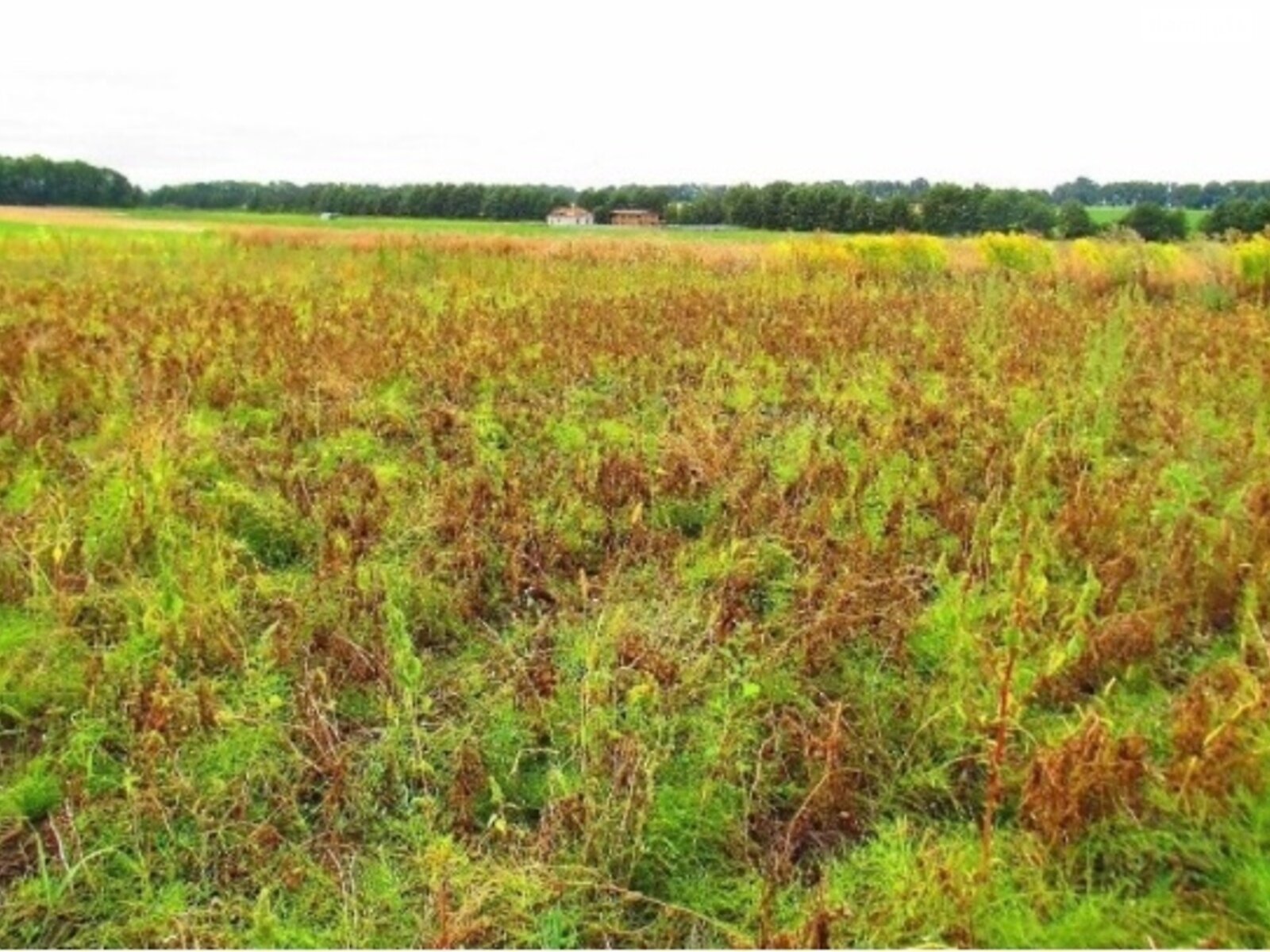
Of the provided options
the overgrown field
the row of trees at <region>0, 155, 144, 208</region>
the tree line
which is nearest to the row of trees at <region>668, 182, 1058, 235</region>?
the tree line

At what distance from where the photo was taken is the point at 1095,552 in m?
3.75

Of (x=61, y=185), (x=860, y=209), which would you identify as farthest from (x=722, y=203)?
(x=61, y=185)

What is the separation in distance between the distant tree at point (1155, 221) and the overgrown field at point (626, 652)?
89.0 ft

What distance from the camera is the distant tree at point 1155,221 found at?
29.5 metres

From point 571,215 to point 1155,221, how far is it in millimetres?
44920

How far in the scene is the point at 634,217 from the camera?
2628 inches

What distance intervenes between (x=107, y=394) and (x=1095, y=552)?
18.0 feet

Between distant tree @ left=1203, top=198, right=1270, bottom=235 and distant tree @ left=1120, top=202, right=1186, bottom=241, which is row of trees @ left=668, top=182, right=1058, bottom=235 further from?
distant tree @ left=1203, top=198, right=1270, bottom=235

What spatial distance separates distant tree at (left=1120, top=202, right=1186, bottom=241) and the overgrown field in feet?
89.0

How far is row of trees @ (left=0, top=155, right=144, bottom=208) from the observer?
55.2 m

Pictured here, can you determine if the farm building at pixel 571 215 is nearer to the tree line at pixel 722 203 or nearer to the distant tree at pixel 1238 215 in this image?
the tree line at pixel 722 203

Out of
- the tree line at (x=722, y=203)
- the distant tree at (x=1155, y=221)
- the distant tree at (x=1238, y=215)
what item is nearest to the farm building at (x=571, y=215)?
the tree line at (x=722, y=203)

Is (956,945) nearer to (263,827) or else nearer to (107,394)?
(263,827)

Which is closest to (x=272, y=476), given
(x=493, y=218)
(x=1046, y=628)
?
(x=1046, y=628)
